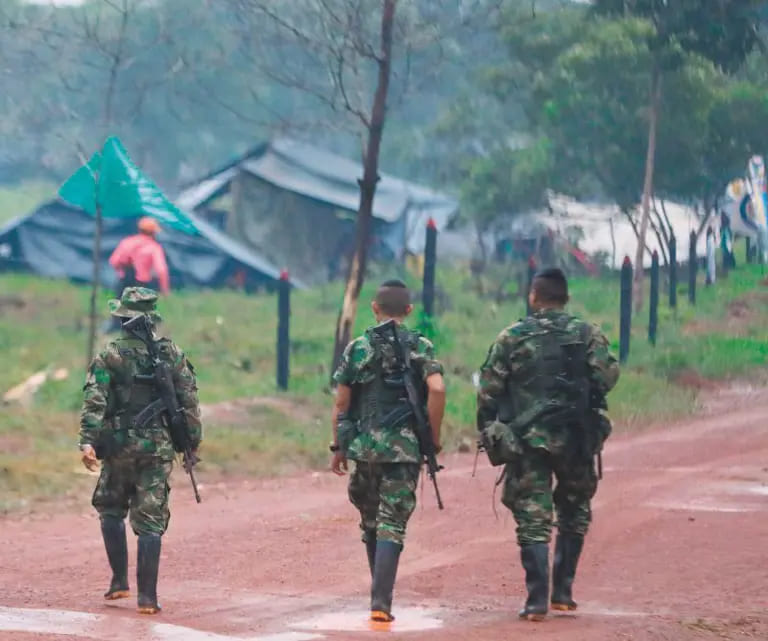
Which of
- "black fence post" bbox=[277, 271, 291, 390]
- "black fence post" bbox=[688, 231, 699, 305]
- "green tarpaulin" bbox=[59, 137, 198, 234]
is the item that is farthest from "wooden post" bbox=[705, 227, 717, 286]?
"green tarpaulin" bbox=[59, 137, 198, 234]

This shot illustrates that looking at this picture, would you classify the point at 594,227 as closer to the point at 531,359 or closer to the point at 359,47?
the point at 359,47

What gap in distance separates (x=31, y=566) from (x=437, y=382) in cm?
332

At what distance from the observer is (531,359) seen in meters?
7.46

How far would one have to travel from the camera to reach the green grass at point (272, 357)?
13883mm

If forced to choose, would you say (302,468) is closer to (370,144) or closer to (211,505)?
(211,505)

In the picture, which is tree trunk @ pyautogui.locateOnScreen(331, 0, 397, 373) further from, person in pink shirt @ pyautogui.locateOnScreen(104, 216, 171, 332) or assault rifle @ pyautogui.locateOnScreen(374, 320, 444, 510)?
assault rifle @ pyautogui.locateOnScreen(374, 320, 444, 510)

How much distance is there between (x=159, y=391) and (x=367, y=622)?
4.88ft

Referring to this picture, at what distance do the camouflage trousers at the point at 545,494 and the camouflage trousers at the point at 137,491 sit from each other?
166cm

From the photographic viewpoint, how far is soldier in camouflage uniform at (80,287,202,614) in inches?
294

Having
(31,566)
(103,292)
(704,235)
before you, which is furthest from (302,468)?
(704,235)

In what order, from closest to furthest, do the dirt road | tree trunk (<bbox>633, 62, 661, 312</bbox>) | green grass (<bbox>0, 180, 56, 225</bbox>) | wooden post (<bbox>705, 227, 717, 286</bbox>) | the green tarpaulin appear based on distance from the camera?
the dirt road < the green tarpaulin < tree trunk (<bbox>633, 62, 661, 312</bbox>) < wooden post (<bbox>705, 227, 717, 286</bbox>) < green grass (<bbox>0, 180, 56, 225</bbox>)

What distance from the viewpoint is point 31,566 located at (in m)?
9.38

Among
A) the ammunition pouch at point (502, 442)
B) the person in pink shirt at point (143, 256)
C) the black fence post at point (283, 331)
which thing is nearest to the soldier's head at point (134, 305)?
the ammunition pouch at point (502, 442)

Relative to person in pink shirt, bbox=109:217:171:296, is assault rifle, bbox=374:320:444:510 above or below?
below
